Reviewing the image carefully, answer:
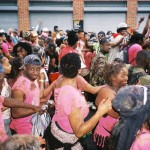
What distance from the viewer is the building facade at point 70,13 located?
19.4 meters

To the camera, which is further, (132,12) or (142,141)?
(132,12)

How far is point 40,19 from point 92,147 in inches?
663

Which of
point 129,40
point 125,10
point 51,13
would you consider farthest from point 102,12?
point 129,40

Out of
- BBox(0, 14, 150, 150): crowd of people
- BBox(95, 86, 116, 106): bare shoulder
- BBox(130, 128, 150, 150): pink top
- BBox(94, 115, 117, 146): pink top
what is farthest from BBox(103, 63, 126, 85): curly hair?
BBox(130, 128, 150, 150): pink top

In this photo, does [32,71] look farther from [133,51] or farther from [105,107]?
[133,51]

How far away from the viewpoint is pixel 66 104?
293 cm

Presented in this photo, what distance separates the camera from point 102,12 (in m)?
19.8

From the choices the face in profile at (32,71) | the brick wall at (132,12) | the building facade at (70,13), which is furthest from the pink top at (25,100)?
the brick wall at (132,12)

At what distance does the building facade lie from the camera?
63.5 ft

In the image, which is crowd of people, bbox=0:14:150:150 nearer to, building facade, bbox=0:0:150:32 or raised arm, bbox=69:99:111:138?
raised arm, bbox=69:99:111:138

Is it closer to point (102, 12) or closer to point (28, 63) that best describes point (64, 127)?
point (28, 63)

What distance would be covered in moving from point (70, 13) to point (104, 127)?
16857 mm

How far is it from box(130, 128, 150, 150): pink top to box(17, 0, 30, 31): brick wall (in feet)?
59.1

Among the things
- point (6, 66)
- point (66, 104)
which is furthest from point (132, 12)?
point (66, 104)
